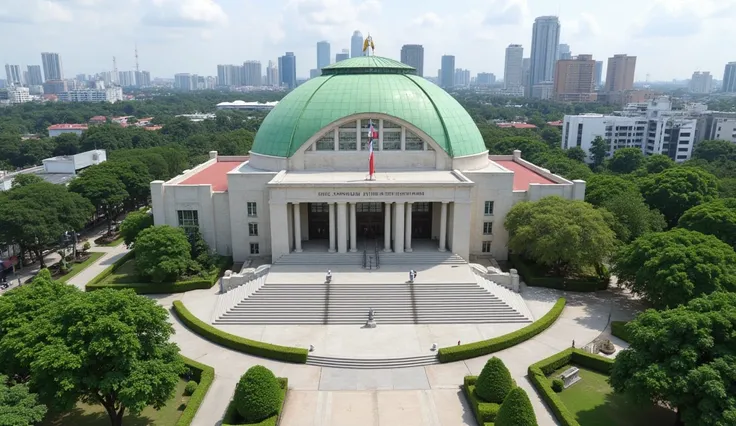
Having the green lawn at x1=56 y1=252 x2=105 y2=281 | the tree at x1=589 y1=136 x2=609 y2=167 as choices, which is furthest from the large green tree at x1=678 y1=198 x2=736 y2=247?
the tree at x1=589 y1=136 x2=609 y2=167

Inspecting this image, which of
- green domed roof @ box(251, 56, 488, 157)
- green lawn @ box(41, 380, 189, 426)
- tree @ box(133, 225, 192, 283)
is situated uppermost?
green domed roof @ box(251, 56, 488, 157)

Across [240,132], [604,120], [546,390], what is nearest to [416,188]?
[546,390]

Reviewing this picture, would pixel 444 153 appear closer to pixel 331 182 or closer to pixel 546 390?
pixel 331 182

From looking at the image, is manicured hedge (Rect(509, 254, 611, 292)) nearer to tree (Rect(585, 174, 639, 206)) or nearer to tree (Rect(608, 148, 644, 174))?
tree (Rect(585, 174, 639, 206))

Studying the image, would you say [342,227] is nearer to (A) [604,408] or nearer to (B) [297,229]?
(B) [297,229]

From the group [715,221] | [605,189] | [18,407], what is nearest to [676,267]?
[715,221]

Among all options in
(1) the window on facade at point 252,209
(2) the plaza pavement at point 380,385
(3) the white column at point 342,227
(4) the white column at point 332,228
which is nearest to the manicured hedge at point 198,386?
(2) the plaza pavement at point 380,385
